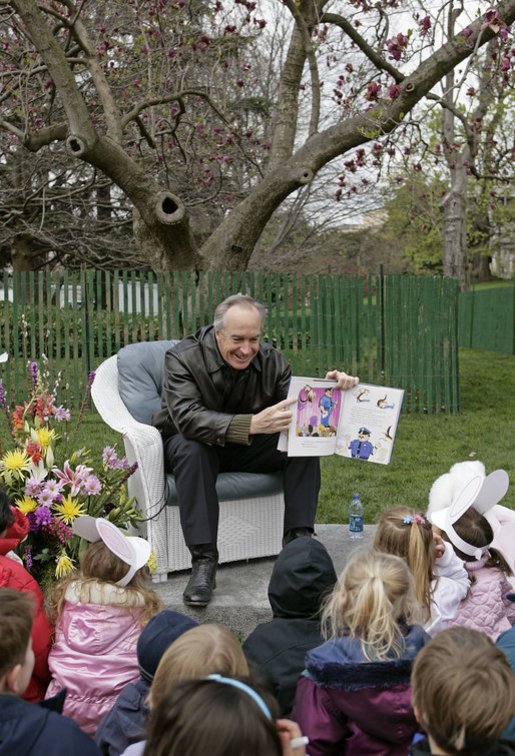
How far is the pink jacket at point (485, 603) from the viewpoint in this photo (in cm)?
283

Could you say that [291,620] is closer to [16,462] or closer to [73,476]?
[73,476]

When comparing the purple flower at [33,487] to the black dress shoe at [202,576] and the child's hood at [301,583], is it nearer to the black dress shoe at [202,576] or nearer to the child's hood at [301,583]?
the black dress shoe at [202,576]

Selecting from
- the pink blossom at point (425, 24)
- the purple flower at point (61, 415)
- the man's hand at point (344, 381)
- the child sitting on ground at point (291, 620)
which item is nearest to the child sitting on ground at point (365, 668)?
the child sitting on ground at point (291, 620)

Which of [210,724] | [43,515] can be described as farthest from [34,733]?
[43,515]

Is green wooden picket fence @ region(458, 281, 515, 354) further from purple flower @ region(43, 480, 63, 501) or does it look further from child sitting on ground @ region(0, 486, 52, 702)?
child sitting on ground @ region(0, 486, 52, 702)

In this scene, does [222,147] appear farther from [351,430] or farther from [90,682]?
[90,682]

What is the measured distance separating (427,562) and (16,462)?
1.72 m

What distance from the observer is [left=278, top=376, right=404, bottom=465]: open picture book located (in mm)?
3510

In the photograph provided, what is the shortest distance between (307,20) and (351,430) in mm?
7195

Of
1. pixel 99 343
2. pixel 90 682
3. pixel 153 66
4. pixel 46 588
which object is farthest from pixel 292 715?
pixel 153 66

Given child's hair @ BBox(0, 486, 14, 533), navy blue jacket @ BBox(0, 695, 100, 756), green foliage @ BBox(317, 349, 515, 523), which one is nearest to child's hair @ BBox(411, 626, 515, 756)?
navy blue jacket @ BBox(0, 695, 100, 756)

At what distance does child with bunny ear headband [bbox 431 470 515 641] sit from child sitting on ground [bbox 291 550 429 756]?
78 cm

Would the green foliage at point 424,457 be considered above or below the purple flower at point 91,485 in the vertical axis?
below

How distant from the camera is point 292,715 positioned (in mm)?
2105
